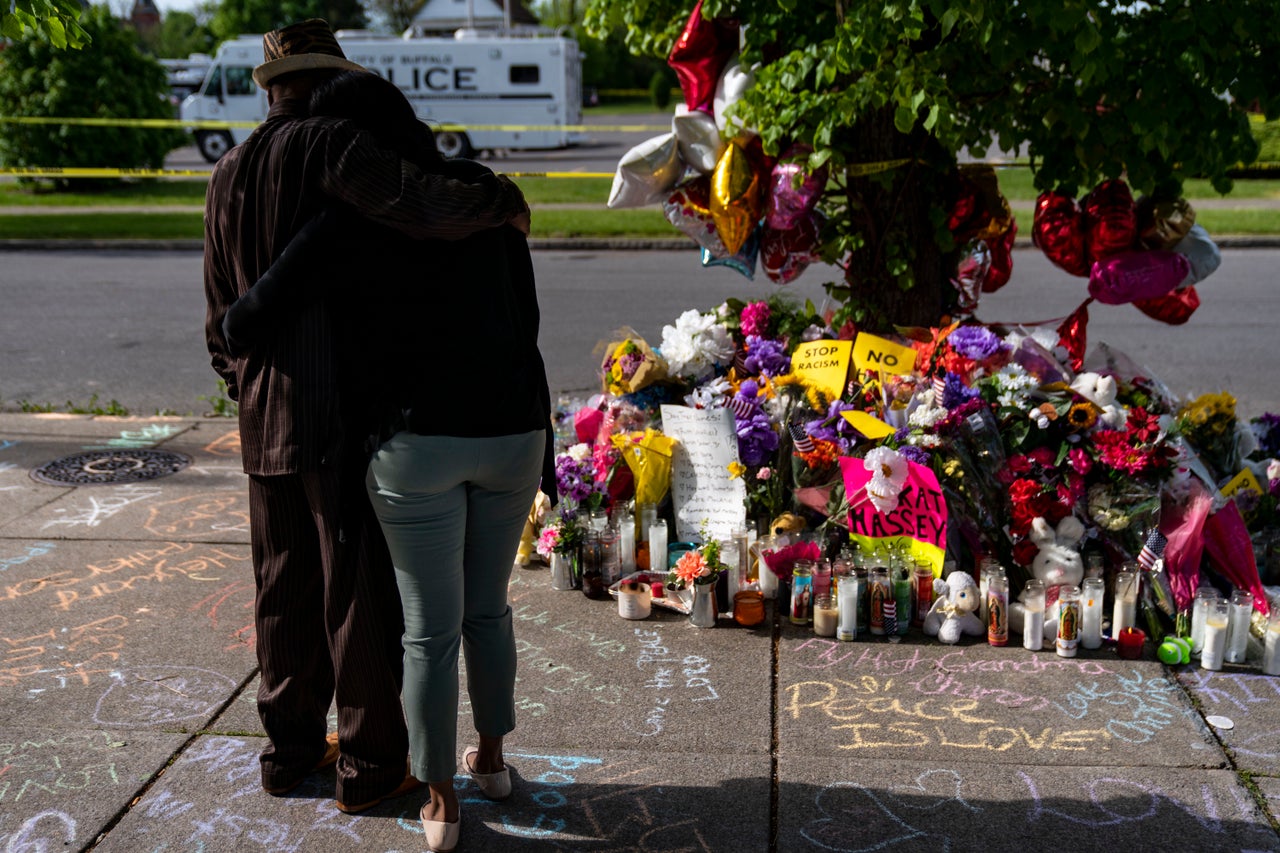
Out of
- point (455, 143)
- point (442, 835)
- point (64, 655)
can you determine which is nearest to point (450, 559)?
point (442, 835)

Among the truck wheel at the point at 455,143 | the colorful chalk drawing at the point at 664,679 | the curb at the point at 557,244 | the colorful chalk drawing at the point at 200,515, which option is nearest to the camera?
the colorful chalk drawing at the point at 664,679

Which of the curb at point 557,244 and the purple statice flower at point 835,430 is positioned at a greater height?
the purple statice flower at point 835,430

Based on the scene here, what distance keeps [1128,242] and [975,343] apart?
758 millimetres

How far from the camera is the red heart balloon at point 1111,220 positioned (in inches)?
182

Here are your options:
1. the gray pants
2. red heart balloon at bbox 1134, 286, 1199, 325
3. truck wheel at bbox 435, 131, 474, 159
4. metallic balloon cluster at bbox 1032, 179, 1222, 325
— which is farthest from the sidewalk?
truck wheel at bbox 435, 131, 474, 159

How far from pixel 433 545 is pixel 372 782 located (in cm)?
72

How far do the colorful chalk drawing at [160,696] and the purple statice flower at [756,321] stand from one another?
8.05 feet

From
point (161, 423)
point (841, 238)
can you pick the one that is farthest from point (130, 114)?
point (841, 238)

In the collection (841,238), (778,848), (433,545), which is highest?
(841,238)

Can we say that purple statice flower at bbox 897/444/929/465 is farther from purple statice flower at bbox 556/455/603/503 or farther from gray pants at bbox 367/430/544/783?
gray pants at bbox 367/430/544/783

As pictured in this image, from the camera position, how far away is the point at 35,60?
63.0ft

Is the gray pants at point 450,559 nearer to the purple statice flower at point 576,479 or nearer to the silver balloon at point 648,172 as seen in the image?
the purple statice flower at point 576,479

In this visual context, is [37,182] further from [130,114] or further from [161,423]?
[161,423]

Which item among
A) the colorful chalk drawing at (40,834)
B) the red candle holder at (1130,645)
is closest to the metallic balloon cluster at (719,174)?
the red candle holder at (1130,645)
